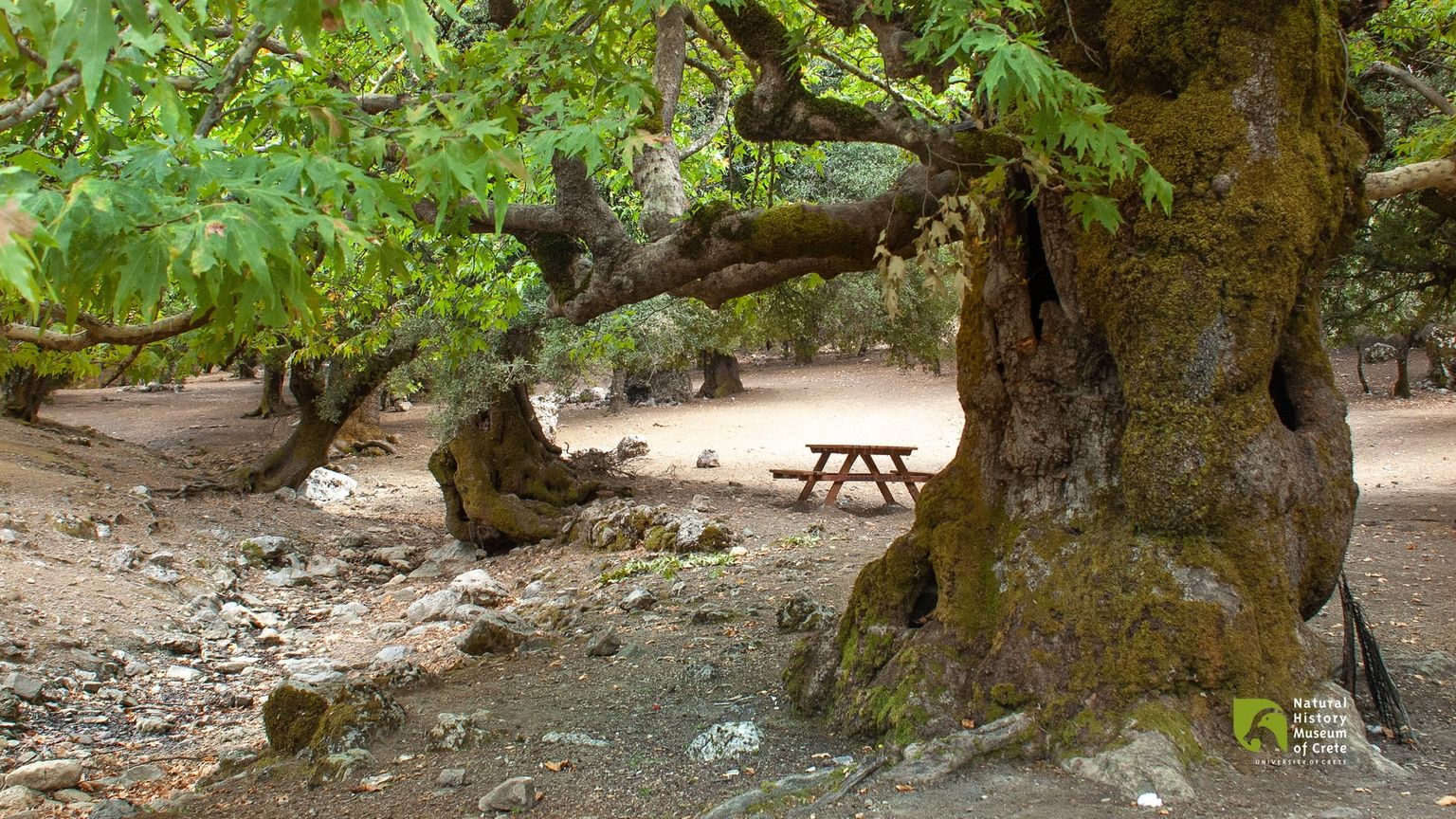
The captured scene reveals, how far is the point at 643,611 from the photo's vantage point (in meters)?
7.76

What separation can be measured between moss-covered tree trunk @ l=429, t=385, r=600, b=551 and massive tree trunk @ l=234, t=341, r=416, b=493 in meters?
2.25

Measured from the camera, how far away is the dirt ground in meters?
4.36

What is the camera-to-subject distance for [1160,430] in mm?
4246

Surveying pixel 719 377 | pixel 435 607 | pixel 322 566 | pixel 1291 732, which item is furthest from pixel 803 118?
pixel 719 377

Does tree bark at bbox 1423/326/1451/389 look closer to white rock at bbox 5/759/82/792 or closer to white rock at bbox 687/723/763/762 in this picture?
white rock at bbox 687/723/763/762

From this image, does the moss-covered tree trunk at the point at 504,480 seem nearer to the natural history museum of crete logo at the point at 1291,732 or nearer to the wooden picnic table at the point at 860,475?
the wooden picnic table at the point at 860,475

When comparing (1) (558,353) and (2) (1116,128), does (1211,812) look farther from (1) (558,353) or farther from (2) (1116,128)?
(1) (558,353)

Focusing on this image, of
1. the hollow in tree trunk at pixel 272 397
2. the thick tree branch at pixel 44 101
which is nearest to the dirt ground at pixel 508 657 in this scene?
the thick tree branch at pixel 44 101

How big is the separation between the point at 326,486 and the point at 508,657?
9.12 metres

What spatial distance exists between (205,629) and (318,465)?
696cm

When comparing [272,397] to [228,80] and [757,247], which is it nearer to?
[757,247]

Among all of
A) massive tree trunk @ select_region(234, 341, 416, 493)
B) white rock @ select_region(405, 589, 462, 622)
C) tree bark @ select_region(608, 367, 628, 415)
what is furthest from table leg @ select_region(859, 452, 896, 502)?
tree bark @ select_region(608, 367, 628, 415)

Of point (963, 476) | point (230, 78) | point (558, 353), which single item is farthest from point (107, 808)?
point (558, 353)

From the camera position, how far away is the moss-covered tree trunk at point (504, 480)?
1162 cm
